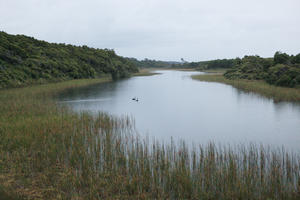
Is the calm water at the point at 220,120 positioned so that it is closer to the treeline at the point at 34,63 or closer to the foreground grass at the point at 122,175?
the foreground grass at the point at 122,175

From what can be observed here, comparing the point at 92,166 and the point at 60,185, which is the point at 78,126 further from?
the point at 60,185

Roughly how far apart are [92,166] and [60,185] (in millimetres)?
1440

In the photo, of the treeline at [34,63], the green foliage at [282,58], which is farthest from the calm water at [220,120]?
the treeline at [34,63]

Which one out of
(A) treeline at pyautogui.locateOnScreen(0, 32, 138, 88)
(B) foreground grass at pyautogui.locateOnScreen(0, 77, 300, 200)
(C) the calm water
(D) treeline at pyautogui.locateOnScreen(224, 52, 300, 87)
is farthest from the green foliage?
(A) treeline at pyautogui.locateOnScreen(0, 32, 138, 88)

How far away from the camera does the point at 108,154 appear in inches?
346

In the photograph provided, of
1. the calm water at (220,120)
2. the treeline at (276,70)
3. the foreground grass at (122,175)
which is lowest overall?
the calm water at (220,120)

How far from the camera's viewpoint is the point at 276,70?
3241 centimetres

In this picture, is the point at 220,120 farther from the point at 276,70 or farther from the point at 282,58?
the point at 282,58

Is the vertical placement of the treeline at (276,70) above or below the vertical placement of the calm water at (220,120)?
above

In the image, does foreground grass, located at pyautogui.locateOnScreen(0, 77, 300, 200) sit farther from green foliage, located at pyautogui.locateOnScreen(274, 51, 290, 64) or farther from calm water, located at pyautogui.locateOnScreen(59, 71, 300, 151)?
green foliage, located at pyautogui.locateOnScreen(274, 51, 290, 64)

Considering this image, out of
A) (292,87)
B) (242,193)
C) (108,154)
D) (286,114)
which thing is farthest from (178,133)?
(292,87)

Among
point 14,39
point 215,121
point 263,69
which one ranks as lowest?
point 215,121

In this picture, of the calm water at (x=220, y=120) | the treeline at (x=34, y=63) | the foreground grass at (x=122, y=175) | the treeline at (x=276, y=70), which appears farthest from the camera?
the treeline at (x=34, y=63)

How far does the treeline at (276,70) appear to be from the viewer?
2867 cm
